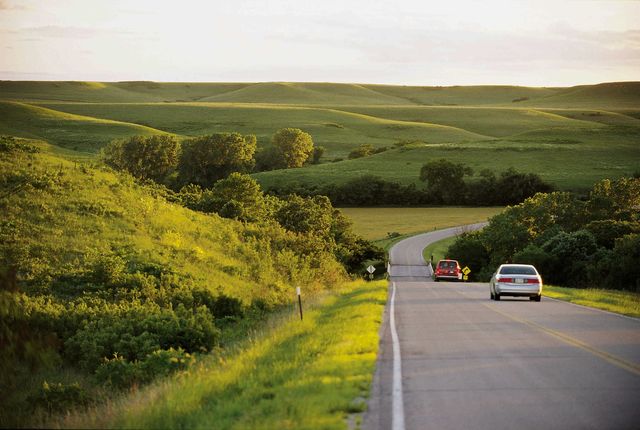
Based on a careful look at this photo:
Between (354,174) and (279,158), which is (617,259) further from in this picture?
(279,158)

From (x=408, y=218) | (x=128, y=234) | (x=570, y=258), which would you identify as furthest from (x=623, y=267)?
(x=408, y=218)

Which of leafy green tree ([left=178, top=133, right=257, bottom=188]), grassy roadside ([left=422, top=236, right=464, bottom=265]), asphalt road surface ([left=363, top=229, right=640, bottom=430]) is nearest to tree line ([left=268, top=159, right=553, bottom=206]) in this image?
leafy green tree ([left=178, top=133, right=257, bottom=188])

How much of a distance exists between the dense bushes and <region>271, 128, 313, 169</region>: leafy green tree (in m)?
78.3

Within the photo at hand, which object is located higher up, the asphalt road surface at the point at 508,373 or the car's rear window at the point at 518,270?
the asphalt road surface at the point at 508,373

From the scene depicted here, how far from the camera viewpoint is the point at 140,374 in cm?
2141

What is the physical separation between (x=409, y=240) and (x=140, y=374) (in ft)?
281

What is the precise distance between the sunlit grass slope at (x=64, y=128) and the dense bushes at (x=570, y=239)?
315ft

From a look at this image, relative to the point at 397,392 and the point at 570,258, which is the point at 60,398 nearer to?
the point at 397,392

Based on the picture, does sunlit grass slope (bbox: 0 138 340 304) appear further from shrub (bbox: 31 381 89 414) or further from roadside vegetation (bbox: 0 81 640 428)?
shrub (bbox: 31 381 89 414)

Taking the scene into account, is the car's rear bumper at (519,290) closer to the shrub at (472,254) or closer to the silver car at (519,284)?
the silver car at (519,284)

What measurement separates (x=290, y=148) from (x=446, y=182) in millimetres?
39195

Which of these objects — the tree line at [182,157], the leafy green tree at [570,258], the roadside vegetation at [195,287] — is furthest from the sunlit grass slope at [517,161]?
the leafy green tree at [570,258]

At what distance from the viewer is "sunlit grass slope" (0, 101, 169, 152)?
166 metres

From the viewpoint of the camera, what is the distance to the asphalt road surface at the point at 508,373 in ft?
35.1
